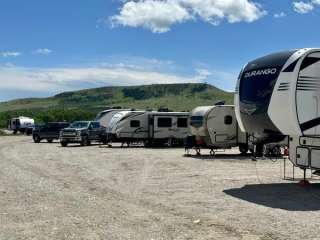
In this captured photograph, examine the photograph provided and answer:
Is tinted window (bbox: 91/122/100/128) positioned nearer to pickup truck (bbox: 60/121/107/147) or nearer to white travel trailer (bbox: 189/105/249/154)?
pickup truck (bbox: 60/121/107/147)

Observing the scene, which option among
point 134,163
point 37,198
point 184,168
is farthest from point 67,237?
point 134,163

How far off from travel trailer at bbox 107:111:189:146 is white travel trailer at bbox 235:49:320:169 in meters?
22.9

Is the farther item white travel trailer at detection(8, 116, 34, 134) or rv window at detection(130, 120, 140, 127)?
white travel trailer at detection(8, 116, 34, 134)

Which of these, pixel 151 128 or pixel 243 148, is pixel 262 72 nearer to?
pixel 243 148

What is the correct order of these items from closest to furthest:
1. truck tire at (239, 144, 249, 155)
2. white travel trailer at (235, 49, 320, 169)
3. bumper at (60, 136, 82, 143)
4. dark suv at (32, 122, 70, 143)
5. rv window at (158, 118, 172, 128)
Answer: white travel trailer at (235, 49, 320, 169) < truck tire at (239, 144, 249, 155) < rv window at (158, 118, 172, 128) < bumper at (60, 136, 82, 143) < dark suv at (32, 122, 70, 143)

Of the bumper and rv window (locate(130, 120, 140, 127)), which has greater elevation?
rv window (locate(130, 120, 140, 127))

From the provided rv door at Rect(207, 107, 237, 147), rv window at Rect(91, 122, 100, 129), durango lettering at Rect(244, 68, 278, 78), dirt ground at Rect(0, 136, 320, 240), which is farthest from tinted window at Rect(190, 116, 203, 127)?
durango lettering at Rect(244, 68, 278, 78)

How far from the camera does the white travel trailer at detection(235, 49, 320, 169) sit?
13.2m

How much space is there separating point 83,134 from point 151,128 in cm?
530

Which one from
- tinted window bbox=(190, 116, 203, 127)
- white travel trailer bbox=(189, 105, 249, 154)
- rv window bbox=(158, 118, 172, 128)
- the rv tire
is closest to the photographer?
white travel trailer bbox=(189, 105, 249, 154)

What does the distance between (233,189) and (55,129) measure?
34108mm

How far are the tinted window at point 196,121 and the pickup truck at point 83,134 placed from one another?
1184 centimetres

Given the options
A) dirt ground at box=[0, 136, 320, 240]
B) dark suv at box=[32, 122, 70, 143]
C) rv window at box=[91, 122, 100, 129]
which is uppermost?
rv window at box=[91, 122, 100, 129]

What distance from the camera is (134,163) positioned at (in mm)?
22531
